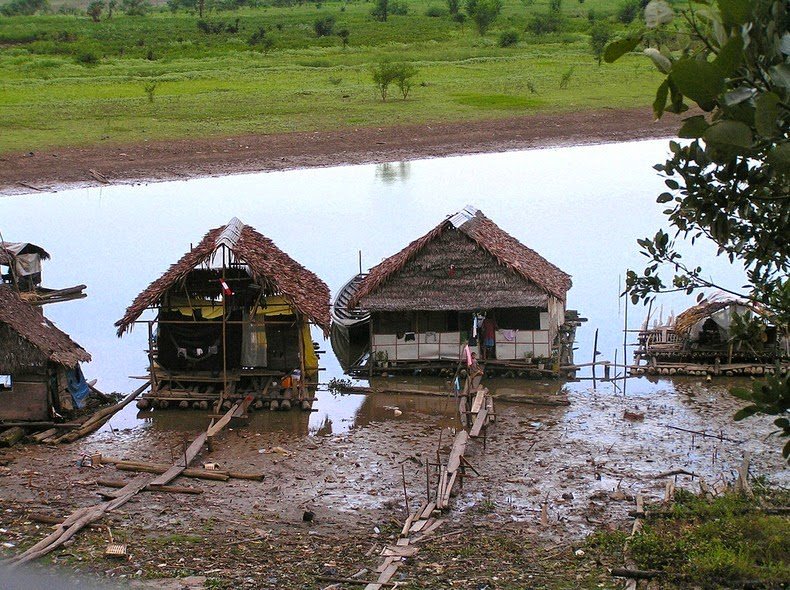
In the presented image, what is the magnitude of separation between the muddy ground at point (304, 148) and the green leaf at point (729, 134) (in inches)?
1237

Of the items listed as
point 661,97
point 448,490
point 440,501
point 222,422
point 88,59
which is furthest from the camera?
point 88,59

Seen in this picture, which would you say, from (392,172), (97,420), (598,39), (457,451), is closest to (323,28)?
(598,39)

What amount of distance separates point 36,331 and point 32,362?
50cm

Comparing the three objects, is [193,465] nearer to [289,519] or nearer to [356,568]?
[289,519]

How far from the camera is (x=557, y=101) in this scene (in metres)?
46.2

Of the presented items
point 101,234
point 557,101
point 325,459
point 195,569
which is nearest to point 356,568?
point 195,569

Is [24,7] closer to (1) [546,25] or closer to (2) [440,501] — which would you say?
(1) [546,25]

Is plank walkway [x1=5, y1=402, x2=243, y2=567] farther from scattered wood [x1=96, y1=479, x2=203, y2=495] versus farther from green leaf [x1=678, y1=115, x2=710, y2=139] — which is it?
green leaf [x1=678, y1=115, x2=710, y2=139]

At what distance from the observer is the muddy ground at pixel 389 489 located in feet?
38.7

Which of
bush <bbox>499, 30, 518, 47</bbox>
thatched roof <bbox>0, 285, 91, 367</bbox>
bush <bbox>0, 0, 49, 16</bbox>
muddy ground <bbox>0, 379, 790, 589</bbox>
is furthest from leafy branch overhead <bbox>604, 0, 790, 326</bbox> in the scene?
bush <bbox>0, 0, 49, 16</bbox>

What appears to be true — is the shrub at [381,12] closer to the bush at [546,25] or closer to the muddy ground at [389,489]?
the bush at [546,25]

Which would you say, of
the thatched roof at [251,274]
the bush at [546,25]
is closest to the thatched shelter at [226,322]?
the thatched roof at [251,274]

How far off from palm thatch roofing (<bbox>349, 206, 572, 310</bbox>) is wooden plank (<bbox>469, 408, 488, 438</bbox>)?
290 cm

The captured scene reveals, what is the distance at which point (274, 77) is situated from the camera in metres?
50.9
